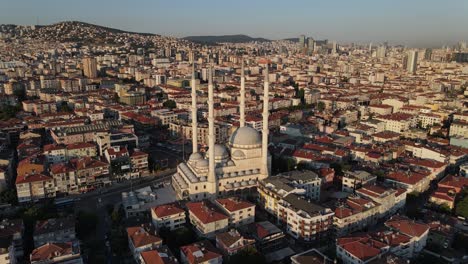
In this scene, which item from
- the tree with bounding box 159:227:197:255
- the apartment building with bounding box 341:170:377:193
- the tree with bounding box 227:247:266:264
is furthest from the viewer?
the apartment building with bounding box 341:170:377:193

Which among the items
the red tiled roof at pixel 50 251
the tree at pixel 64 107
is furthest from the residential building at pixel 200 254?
the tree at pixel 64 107

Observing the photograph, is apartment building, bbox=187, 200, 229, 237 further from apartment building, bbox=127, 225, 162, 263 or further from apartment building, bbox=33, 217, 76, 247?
apartment building, bbox=33, 217, 76, 247

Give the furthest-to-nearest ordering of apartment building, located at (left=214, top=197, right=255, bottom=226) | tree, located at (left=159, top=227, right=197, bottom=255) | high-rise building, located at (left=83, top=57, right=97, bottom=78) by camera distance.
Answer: high-rise building, located at (left=83, top=57, right=97, bottom=78), apartment building, located at (left=214, top=197, right=255, bottom=226), tree, located at (left=159, top=227, right=197, bottom=255)

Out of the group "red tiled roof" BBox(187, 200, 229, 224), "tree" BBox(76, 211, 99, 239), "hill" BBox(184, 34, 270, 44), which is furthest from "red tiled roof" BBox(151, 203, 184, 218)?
"hill" BBox(184, 34, 270, 44)

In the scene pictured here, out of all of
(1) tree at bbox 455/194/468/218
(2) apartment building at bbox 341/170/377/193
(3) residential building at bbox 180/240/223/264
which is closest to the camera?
(3) residential building at bbox 180/240/223/264

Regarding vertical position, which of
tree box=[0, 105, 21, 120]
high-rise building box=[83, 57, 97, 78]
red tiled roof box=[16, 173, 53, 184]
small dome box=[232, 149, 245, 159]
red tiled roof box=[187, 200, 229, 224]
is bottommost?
red tiled roof box=[187, 200, 229, 224]

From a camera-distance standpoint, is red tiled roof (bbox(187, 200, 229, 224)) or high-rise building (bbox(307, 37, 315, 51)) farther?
high-rise building (bbox(307, 37, 315, 51))

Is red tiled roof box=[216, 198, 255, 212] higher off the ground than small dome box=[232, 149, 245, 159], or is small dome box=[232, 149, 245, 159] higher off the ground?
small dome box=[232, 149, 245, 159]

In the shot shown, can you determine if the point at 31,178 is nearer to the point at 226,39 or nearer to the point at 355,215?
the point at 355,215

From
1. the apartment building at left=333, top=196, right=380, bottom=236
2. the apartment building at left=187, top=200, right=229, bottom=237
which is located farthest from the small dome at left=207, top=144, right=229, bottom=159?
the apartment building at left=333, top=196, right=380, bottom=236

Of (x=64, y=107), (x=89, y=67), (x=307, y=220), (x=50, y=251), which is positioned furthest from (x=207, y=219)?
(x=89, y=67)

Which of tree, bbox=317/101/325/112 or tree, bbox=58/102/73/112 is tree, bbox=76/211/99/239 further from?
tree, bbox=317/101/325/112
